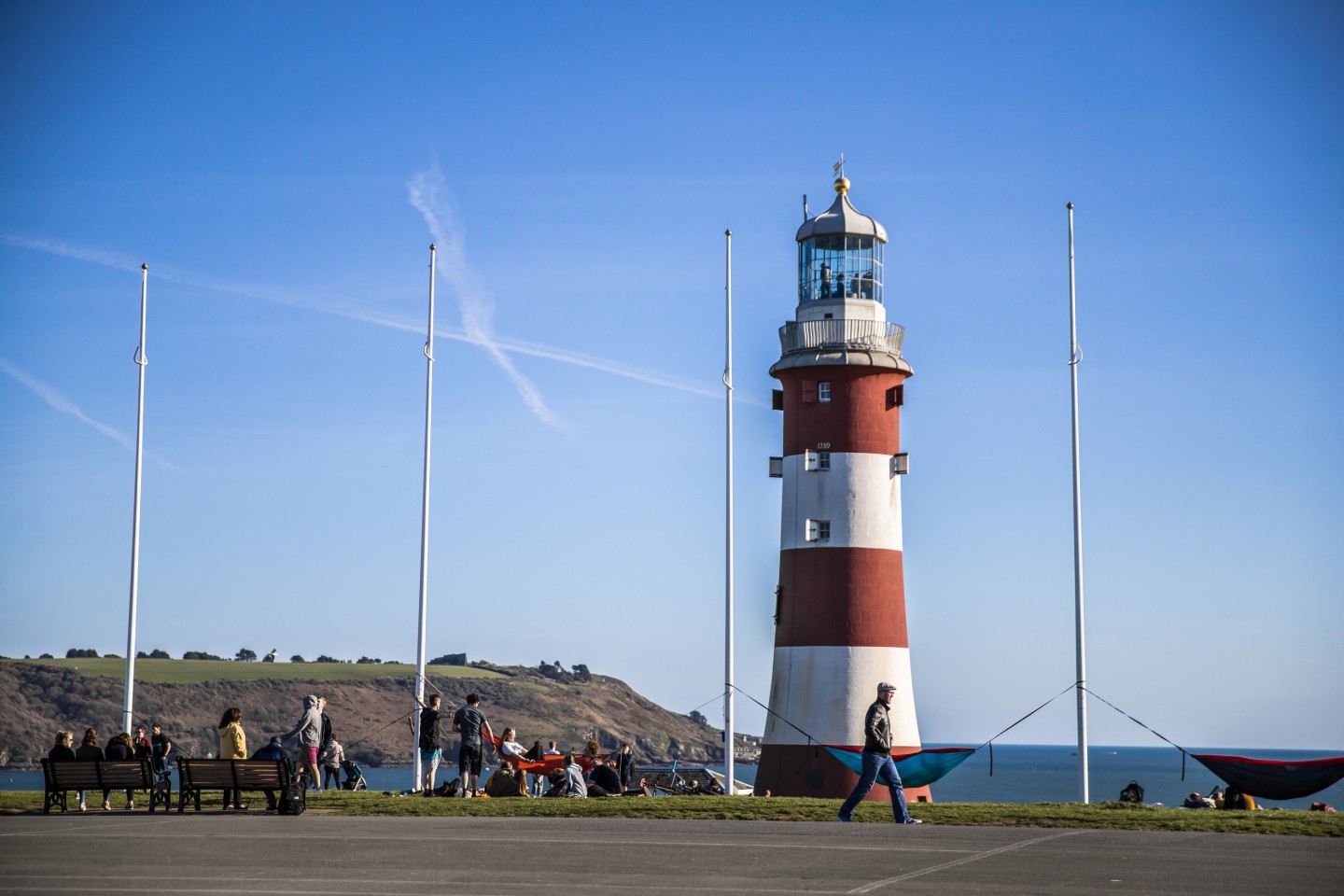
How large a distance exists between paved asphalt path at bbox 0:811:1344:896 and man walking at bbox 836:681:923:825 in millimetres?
540

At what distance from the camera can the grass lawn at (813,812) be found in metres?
19.0

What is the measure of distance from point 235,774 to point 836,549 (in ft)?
46.2

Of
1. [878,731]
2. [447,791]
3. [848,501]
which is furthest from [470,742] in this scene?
[848,501]

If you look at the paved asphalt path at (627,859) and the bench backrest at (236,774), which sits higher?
the bench backrest at (236,774)

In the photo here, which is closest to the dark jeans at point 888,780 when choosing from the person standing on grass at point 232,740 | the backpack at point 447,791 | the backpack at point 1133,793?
the backpack at point 447,791

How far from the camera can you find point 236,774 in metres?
20.7

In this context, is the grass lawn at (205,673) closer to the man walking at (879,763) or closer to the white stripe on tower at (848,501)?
the white stripe on tower at (848,501)

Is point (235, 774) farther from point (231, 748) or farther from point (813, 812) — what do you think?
point (813, 812)

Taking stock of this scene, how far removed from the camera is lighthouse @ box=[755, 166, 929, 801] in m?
31.0

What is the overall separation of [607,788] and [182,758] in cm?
667

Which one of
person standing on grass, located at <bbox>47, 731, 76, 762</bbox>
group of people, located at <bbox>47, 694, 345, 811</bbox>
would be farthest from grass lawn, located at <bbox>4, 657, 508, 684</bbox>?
person standing on grass, located at <bbox>47, 731, 76, 762</bbox>

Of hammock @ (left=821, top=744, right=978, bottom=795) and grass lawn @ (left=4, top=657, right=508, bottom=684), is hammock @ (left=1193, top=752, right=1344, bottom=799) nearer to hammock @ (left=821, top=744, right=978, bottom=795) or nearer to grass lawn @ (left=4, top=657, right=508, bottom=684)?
hammock @ (left=821, top=744, right=978, bottom=795)

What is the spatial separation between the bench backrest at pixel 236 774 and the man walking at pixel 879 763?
283 inches

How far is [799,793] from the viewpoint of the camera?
103 feet
